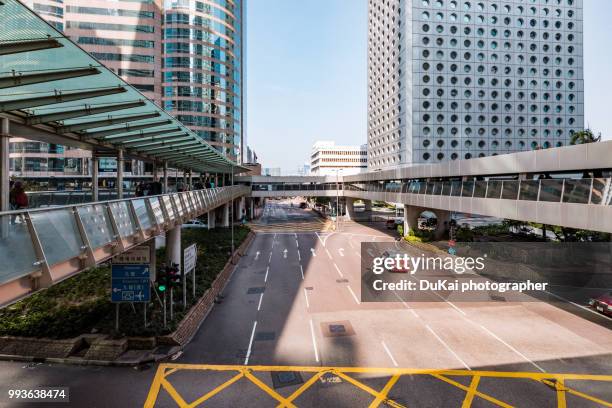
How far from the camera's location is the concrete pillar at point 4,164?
954 cm

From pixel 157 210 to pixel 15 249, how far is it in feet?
25.0

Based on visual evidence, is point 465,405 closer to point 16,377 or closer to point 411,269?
point 16,377

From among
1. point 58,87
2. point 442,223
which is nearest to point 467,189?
point 442,223

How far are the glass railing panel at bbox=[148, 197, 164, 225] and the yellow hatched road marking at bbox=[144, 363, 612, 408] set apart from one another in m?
5.63

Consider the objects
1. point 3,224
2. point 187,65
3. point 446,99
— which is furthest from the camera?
point 187,65

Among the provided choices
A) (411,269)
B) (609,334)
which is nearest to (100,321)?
(411,269)

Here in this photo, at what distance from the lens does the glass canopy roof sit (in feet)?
21.5

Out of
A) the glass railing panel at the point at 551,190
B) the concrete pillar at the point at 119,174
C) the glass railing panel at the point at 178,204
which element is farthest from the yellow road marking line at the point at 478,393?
the concrete pillar at the point at 119,174

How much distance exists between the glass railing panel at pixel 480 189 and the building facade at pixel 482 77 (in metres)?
41.9

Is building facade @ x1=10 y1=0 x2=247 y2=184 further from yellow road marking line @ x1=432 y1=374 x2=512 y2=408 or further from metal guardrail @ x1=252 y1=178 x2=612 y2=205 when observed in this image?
yellow road marking line @ x1=432 y1=374 x2=512 y2=408

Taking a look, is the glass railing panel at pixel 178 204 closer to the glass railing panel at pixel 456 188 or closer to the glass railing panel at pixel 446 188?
the glass railing panel at pixel 456 188

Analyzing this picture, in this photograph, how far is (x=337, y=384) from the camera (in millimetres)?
11789

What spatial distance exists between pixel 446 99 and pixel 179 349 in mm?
67465

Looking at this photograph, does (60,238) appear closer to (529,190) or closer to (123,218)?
(123,218)
